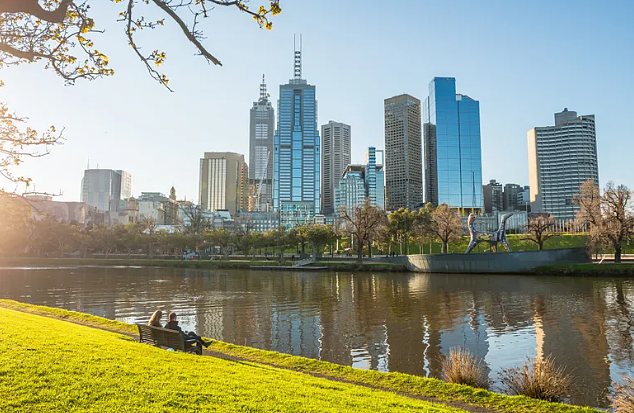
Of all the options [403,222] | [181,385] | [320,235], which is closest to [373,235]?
[403,222]

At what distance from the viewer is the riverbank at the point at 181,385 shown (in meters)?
6.45

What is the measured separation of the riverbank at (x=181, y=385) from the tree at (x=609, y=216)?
170ft

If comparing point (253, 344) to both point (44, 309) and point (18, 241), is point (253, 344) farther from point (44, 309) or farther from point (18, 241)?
point (18, 241)

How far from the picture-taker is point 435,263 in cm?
5981

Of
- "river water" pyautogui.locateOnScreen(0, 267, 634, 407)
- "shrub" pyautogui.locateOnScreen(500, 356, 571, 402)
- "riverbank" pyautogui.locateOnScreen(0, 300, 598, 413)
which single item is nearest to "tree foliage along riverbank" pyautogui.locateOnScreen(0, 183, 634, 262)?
"river water" pyautogui.locateOnScreen(0, 267, 634, 407)

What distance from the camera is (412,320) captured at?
71.0ft

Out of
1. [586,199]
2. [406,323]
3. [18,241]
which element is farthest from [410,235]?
[18,241]

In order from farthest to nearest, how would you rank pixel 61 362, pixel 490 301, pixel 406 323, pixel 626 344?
pixel 490 301 → pixel 406 323 → pixel 626 344 → pixel 61 362

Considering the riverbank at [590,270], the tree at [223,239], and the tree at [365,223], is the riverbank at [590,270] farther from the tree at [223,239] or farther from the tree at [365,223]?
the tree at [223,239]

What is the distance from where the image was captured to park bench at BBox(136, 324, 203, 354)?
39.6 ft

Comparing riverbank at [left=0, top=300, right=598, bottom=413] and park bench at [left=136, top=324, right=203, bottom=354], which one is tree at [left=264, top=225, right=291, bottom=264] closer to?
park bench at [left=136, top=324, right=203, bottom=354]

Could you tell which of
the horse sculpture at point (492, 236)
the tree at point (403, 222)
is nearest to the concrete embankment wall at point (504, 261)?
the horse sculpture at point (492, 236)

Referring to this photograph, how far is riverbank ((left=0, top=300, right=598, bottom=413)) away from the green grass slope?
0.05 ft

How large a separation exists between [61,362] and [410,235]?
81.5m
